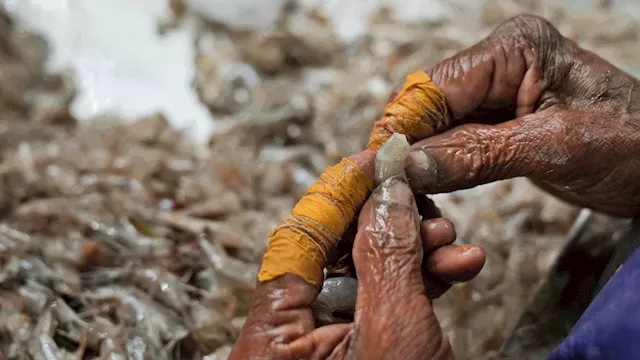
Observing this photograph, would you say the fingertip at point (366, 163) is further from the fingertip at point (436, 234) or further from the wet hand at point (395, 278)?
the fingertip at point (436, 234)

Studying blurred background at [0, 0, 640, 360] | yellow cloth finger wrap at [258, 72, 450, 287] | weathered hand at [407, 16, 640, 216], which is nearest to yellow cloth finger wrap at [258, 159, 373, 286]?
yellow cloth finger wrap at [258, 72, 450, 287]

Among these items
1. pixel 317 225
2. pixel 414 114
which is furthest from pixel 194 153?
pixel 317 225

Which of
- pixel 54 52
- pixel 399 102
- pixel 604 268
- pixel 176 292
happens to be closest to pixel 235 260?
pixel 176 292

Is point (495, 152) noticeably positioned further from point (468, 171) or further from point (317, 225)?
point (317, 225)

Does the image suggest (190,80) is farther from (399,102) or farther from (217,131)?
(399,102)

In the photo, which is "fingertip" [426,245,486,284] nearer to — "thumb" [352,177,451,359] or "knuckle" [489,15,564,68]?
"thumb" [352,177,451,359]

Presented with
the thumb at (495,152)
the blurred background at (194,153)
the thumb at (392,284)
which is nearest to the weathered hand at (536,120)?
the thumb at (495,152)
